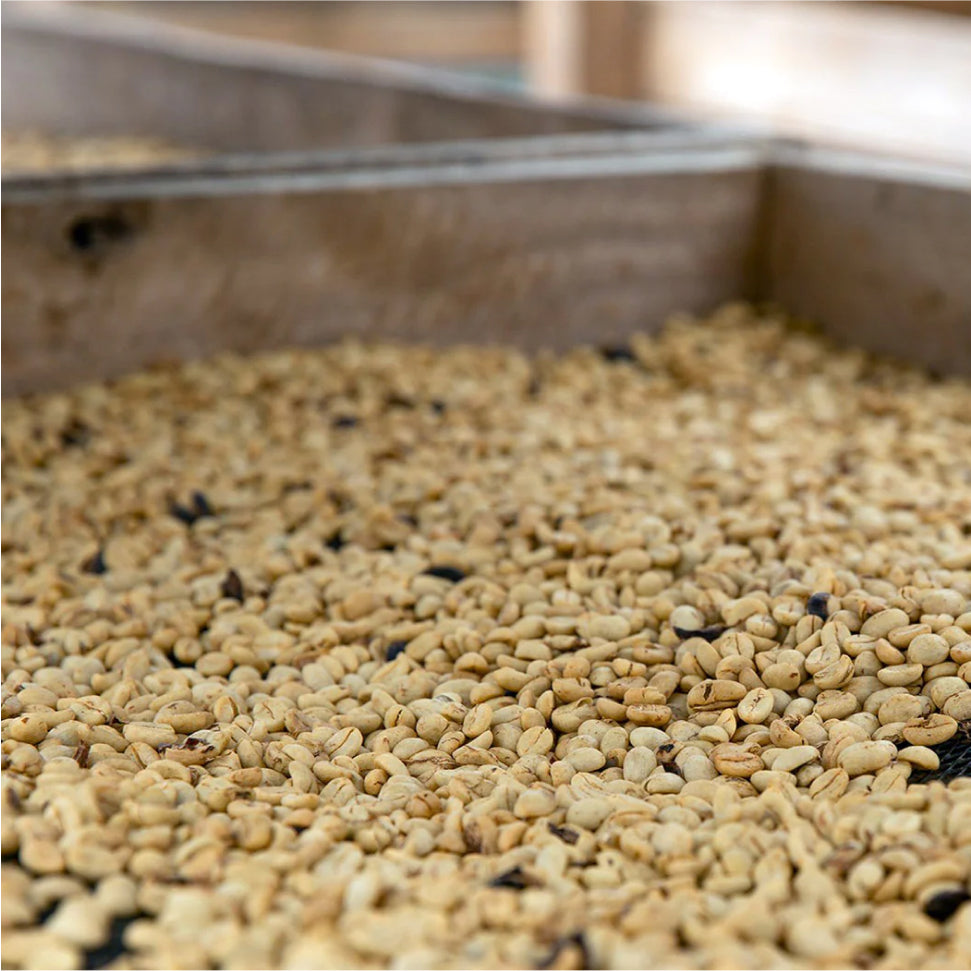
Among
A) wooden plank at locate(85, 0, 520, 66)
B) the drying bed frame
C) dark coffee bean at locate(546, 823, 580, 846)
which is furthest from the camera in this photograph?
wooden plank at locate(85, 0, 520, 66)

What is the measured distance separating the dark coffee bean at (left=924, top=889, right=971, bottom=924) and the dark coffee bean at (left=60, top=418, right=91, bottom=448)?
4.66ft

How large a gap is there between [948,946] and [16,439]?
1.46 m

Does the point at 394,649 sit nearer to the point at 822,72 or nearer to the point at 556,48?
the point at 822,72

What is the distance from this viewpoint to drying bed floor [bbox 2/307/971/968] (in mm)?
960

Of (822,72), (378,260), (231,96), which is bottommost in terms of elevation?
(378,260)

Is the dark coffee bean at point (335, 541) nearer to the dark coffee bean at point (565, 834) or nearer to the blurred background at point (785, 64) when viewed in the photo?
the dark coffee bean at point (565, 834)

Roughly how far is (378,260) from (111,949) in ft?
4.99

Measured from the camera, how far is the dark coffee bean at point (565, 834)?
3.50 feet

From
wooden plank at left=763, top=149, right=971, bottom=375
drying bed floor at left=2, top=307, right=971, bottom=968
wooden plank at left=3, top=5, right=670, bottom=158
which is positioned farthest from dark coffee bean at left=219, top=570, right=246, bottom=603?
wooden plank at left=3, top=5, right=670, bottom=158

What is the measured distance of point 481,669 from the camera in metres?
1.37

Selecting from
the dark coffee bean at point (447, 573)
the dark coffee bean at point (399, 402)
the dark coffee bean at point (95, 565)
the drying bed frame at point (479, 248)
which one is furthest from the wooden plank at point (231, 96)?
the dark coffee bean at point (95, 565)

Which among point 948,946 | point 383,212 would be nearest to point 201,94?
point 383,212

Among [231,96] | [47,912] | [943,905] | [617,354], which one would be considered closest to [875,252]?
[617,354]

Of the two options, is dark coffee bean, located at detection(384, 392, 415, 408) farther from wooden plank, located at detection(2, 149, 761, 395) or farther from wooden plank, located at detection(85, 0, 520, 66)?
wooden plank, located at detection(85, 0, 520, 66)
